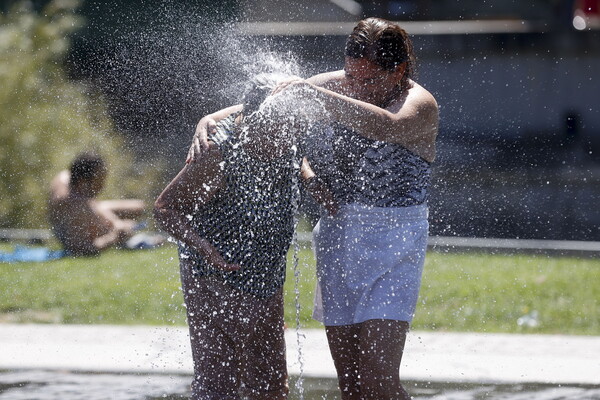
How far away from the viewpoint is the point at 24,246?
9.46m

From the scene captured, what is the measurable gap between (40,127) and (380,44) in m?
8.12

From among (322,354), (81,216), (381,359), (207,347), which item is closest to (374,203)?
(381,359)

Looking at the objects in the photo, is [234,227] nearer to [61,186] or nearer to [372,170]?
[372,170]

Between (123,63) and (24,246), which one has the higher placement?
(123,63)

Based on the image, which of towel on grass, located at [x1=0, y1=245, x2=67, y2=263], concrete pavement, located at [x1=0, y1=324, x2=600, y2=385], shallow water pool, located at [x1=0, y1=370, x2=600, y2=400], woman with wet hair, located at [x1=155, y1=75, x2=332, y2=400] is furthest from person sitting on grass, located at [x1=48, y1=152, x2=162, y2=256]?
woman with wet hair, located at [x1=155, y1=75, x2=332, y2=400]

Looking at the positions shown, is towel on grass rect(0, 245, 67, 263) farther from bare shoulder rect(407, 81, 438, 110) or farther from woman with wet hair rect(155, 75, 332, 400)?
bare shoulder rect(407, 81, 438, 110)

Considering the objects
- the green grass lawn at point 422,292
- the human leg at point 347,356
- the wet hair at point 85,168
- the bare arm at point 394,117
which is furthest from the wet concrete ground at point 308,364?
the wet hair at point 85,168

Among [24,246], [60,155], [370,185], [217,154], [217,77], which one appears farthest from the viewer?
[217,77]

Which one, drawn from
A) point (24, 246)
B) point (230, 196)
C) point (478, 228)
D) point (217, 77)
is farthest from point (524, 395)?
point (217, 77)

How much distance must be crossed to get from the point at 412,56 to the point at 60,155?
25.6ft

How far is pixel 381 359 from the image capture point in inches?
130

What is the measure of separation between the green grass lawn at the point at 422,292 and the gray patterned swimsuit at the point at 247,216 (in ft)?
10.0

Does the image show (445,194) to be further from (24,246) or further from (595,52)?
(24,246)

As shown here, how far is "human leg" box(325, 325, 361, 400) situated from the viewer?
3.54m
